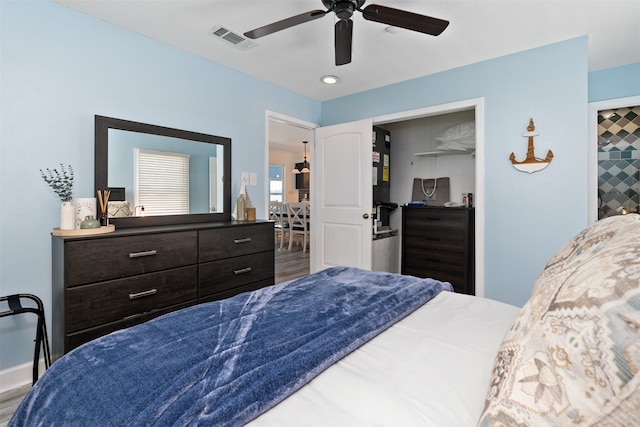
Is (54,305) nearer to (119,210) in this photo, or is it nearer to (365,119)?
(119,210)

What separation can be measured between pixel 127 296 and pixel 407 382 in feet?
6.13

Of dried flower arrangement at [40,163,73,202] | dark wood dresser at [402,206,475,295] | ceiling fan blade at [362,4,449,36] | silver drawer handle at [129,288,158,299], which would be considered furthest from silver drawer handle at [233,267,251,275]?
dark wood dresser at [402,206,475,295]

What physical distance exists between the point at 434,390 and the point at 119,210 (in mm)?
2478

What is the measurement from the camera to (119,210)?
2408 mm

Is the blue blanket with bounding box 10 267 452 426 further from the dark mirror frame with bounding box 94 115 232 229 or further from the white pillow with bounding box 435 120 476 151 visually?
the white pillow with bounding box 435 120 476 151

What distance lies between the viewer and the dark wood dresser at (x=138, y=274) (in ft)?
5.93

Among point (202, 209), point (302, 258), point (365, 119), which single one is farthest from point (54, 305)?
point (302, 258)

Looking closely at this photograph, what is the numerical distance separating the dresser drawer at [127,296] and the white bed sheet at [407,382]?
165 centimetres

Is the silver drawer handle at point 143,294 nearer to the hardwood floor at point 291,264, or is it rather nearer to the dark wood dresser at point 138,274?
the dark wood dresser at point 138,274

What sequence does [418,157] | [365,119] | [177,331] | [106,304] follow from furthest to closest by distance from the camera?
1. [418,157]
2. [365,119]
3. [106,304]
4. [177,331]

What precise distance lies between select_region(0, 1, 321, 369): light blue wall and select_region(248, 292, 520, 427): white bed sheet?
7.24 feet

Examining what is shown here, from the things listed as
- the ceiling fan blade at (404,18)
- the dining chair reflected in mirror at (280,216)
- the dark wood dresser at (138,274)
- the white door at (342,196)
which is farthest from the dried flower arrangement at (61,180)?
the dining chair reflected in mirror at (280,216)

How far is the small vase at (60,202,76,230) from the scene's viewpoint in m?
1.97

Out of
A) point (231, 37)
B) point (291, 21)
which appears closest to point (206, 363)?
point (291, 21)
